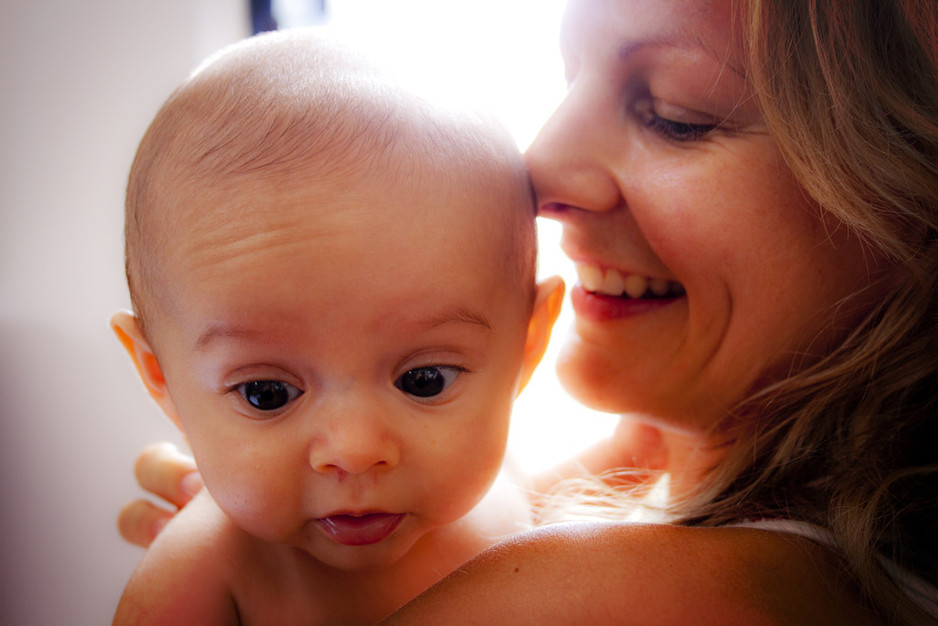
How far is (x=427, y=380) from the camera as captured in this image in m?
0.87

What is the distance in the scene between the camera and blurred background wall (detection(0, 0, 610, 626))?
4.78ft

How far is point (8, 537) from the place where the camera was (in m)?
1.42

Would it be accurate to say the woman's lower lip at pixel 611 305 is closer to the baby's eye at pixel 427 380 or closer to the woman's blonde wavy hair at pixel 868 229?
the woman's blonde wavy hair at pixel 868 229

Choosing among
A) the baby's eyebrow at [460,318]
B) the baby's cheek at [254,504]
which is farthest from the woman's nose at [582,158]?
the baby's cheek at [254,504]

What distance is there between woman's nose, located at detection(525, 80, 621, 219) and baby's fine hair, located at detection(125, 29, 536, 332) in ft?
0.52

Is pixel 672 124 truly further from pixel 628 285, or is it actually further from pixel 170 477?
pixel 170 477

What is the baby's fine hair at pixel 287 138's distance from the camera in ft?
2.63

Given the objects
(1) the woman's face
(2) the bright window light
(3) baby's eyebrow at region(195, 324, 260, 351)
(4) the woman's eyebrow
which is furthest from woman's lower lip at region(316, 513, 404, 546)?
(2) the bright window light

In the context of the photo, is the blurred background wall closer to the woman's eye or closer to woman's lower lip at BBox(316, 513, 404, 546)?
the woman's eye

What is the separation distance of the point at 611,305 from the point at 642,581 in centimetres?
54

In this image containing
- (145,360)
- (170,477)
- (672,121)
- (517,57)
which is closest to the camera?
(145,360)

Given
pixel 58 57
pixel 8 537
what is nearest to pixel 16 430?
pixel 8 537

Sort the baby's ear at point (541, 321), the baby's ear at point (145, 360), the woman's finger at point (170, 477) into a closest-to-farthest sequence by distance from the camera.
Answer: the baby's ear at point (145, 360) < the baby's ear at point (541, 321) < the woman's finger at point (170, 477)

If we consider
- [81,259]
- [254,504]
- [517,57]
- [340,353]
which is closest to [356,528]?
[254,504]
